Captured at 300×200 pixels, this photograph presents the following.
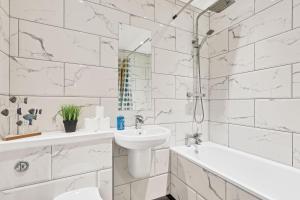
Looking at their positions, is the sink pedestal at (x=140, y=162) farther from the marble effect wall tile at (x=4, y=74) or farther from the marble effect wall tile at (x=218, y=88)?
the marble effect wall tile at (x=218, y=88)

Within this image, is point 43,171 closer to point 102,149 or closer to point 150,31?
point 102,149

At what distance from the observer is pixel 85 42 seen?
1.36 meters

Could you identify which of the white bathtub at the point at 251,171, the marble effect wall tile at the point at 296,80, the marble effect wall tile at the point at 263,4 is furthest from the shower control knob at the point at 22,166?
the marble effect wall tile at the point at 263,4

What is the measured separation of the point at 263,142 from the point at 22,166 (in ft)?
6.55

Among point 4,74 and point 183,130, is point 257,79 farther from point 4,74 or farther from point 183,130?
point 4,74

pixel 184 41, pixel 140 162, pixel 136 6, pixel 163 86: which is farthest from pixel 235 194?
pixel 136 6

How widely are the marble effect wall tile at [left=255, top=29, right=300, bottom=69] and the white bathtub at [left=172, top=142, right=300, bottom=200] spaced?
36.4 inches

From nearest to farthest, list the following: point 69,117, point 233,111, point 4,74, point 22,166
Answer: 1. point 22,166
2. point 4,74
3. point 69,117
4. point 233,111

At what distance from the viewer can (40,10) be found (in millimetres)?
1196

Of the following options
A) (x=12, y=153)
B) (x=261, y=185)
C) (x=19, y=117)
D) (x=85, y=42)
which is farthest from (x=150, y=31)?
(x=261, y=185)

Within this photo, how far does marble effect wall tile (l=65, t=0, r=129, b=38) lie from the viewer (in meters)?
1.30

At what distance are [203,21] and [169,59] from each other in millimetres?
847

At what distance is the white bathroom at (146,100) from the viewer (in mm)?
1046

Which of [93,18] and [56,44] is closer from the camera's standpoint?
[56,44]
